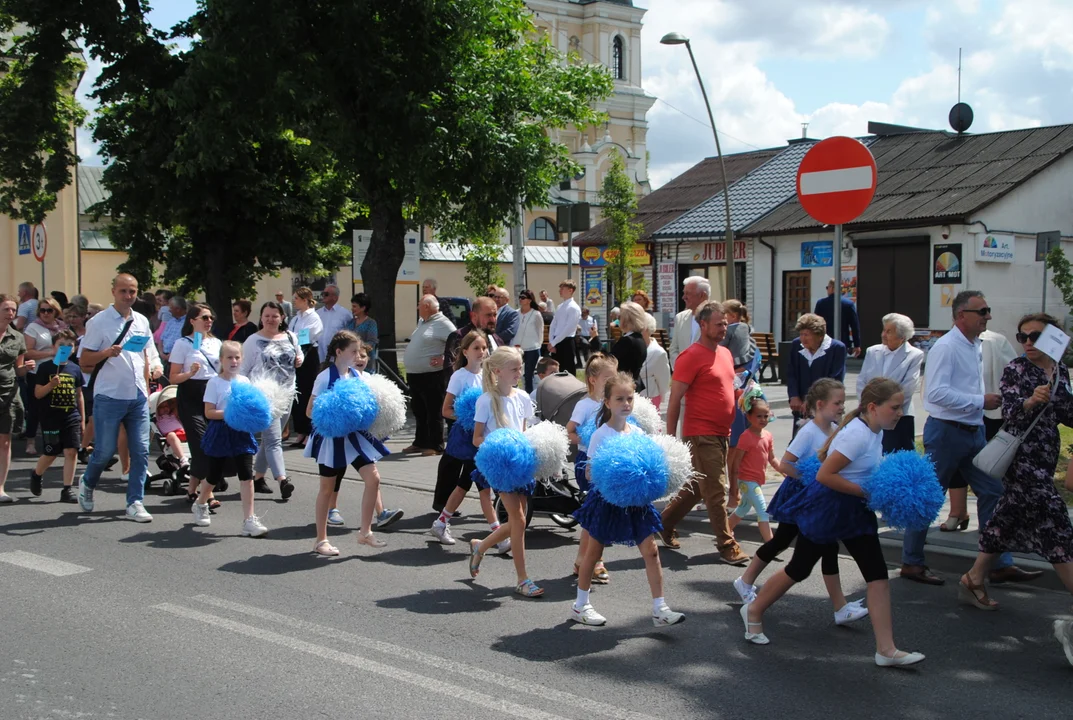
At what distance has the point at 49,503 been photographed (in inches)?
388

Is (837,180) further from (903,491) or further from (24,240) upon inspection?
(24,240)

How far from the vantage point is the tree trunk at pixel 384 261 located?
17016 mm

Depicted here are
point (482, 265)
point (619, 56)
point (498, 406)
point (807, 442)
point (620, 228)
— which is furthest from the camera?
point (619, 56)

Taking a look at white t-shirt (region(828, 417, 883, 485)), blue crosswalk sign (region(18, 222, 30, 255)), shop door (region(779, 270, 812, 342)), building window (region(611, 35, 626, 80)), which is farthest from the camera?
building window (region(611, 35, 626, 80))

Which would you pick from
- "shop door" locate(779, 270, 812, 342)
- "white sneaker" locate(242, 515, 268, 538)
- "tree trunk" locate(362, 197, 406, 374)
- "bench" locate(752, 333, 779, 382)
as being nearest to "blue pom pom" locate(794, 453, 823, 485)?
"white sneaker" locate(242, 515, 268, 538)

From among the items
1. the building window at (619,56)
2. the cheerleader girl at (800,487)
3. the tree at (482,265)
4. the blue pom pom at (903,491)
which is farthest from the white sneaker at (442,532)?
the building window at (619,56)

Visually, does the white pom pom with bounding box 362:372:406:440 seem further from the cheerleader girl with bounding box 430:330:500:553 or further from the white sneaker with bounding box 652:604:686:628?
the white sneaker with bounding box 652:604:686:628

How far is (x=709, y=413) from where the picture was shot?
749 cm

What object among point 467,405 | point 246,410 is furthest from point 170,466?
point 467,405

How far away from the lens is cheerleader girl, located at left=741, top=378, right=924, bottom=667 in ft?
17.4

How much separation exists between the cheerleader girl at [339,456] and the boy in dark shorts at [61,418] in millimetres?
3419

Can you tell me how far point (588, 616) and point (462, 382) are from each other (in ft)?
8.24

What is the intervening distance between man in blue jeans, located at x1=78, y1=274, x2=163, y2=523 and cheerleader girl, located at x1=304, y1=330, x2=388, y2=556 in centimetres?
200

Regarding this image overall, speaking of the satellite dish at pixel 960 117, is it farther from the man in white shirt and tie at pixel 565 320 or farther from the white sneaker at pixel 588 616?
the white sneaker at pixel 588 616
